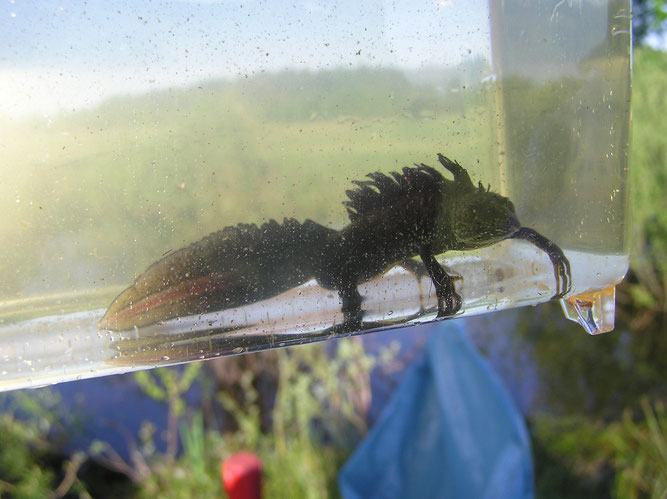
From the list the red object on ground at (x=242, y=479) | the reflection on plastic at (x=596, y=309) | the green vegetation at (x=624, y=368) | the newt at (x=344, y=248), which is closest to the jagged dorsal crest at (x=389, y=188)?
the newt at (x=344, y=248)

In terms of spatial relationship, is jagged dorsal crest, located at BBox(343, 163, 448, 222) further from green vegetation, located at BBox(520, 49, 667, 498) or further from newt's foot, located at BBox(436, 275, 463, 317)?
green vegetation, located at BBox(520, 49, 667, 498)

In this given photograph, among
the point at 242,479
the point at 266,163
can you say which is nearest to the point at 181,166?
the point at 266,163

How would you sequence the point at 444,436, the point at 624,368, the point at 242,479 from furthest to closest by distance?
the point at 624,368 → the point at 444,436 → the point at 242,479

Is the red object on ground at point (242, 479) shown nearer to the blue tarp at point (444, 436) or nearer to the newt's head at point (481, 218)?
the blue tarp at point (444, 436)

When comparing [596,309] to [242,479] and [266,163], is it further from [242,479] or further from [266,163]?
[242,479]

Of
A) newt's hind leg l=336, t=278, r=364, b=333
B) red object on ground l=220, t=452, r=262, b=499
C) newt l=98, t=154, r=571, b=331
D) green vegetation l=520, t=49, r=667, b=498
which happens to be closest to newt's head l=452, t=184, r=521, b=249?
newt l=98, t=154, r=571, b=331

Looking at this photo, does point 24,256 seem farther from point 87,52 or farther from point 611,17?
point 611,17

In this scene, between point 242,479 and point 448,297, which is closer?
point 448,297
